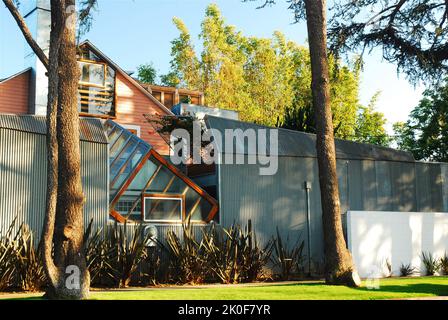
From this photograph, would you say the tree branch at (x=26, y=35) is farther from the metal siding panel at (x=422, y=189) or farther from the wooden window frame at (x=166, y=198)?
the metal siding panel at (x=422, y=189)

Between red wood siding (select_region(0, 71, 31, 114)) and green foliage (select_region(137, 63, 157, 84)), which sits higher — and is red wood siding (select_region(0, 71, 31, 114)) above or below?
below

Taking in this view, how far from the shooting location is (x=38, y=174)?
15.9 meters

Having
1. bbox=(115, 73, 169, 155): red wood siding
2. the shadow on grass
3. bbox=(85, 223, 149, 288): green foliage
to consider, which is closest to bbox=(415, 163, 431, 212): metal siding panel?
the shadow on grass

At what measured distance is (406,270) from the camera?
1944 cm

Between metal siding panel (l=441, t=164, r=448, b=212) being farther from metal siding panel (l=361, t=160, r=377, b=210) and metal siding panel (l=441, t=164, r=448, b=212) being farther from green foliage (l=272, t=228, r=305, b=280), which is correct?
green foliage (l=272, t=228, r=305, b=280)

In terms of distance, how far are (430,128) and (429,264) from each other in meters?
16.9

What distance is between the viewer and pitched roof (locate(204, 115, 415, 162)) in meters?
19.4

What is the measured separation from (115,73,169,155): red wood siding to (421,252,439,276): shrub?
12571mm

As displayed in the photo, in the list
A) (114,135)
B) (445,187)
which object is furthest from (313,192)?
(114,135)

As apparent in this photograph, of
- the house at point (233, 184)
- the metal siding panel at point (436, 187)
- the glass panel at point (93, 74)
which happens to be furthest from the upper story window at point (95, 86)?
the metal siding panel at point (436, 187)

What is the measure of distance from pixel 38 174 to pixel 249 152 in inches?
263

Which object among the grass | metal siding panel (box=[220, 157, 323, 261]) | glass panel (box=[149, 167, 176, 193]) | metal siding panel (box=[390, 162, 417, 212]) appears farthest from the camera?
metal siding panel (box=[390, 162, 417, 212])
